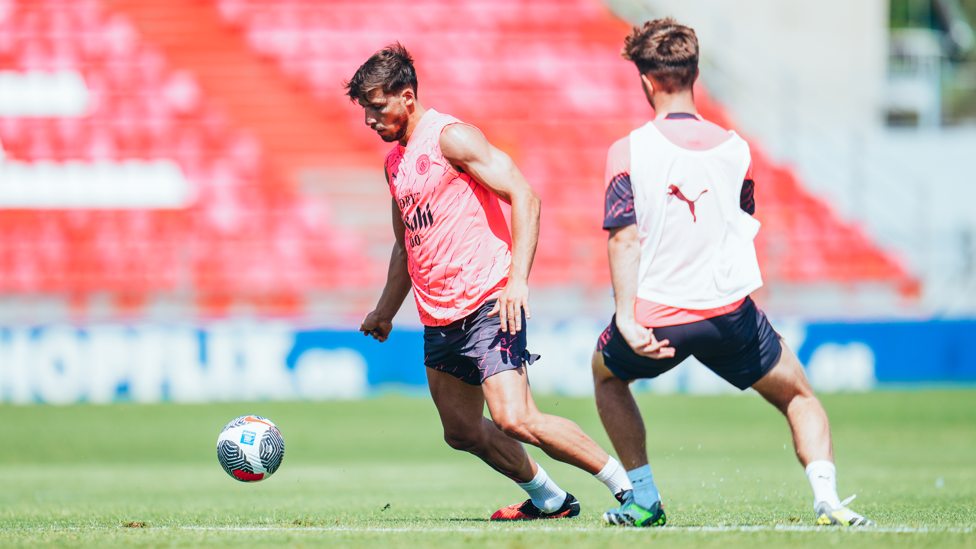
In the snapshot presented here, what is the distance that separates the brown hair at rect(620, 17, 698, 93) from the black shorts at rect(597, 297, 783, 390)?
3.06 ft

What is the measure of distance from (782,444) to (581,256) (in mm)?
5852

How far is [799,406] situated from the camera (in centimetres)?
436

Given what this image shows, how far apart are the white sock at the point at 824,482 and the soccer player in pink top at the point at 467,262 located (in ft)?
2.64

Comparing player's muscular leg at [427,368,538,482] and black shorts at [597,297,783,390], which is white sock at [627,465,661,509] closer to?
black shorts at [597,297,783,390]

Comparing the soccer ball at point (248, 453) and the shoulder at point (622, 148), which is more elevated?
the shoulder at point (622, 148)

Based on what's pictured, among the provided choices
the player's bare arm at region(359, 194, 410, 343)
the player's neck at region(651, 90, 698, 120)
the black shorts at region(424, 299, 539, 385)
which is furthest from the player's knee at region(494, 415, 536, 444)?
the player's neck at region(651, 90, 698, 120)

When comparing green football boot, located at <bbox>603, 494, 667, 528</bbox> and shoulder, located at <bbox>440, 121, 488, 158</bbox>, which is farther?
shoulder, located at <bbox>440, 121, 488, 158</bbox>

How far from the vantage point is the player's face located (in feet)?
15.4

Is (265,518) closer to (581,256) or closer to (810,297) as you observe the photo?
(581,256)

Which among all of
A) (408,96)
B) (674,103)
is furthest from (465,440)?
(674,103)

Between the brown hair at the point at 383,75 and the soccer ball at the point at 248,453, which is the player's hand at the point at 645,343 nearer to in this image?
Answer: the brown hair at the point at 383,75

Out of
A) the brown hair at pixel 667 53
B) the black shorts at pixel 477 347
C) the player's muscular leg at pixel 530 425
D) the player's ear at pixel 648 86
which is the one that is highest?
the brown hair at pixel 667 53

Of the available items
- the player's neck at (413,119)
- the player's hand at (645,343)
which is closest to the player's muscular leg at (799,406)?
the player's hand at (645,343)

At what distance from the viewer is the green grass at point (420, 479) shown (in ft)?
13.5
